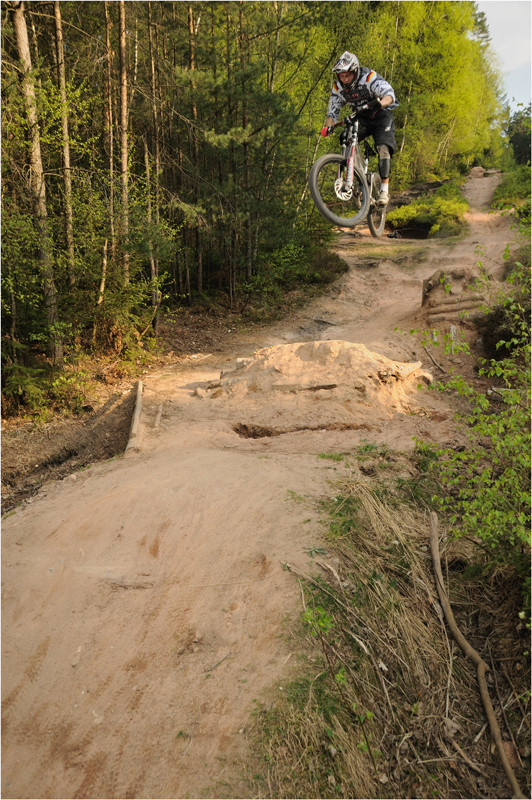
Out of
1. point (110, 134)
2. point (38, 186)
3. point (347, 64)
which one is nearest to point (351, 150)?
point (347, 64)

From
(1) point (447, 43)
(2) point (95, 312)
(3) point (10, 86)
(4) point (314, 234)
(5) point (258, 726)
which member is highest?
(1) point (447, 43)

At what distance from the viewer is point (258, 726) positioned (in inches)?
159

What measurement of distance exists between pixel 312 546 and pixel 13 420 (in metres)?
7.45

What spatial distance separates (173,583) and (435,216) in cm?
2262

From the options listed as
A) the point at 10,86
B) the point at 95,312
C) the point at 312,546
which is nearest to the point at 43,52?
the point at 10,86

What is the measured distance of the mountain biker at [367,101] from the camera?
5.69 metres

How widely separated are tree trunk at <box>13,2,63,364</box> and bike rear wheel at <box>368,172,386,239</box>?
244 inches

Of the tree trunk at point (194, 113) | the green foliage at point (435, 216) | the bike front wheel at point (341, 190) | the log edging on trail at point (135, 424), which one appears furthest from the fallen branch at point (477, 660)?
the green foliage at point (435, 216)

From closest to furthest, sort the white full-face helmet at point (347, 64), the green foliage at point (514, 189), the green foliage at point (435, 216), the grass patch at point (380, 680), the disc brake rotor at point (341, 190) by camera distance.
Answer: the grass patch at point (380, 680), the white full-face helmet at point (347, 64), the disc brake rotor at point (341, 190), the green foliage at point (435, 216), the green foliage at point (514, 189)

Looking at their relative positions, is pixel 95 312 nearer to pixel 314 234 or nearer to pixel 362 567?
pixel 362 567

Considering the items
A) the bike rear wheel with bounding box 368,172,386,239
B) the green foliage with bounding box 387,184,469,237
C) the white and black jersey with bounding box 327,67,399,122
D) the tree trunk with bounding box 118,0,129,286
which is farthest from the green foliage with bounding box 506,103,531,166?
the white and black jersey with bounding box 327,67,399,122

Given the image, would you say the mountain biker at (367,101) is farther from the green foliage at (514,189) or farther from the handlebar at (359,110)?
the green foliage at (514,189)

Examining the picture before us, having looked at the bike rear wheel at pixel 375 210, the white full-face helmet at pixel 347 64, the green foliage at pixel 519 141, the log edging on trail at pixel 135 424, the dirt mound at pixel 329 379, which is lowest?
the log edging on trail at pixel 135 424

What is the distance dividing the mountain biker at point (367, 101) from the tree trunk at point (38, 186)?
6044mm
